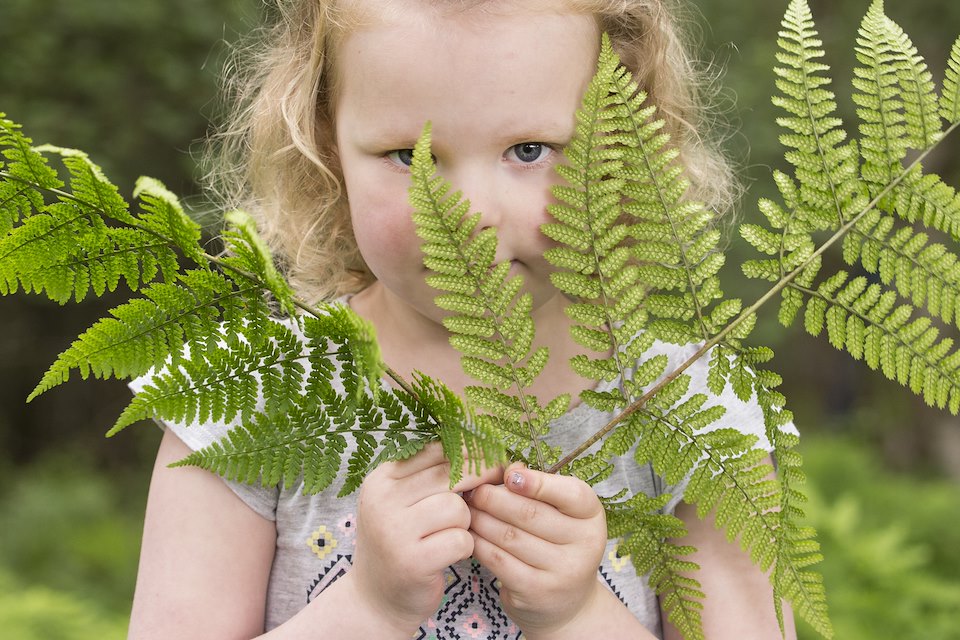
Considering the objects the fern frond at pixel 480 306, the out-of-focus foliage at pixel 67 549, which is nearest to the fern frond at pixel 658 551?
the fern frond at pixel 480 306

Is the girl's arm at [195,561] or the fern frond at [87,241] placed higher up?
the fern frond at [87,241]

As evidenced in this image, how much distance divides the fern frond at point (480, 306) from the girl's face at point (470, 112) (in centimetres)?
8

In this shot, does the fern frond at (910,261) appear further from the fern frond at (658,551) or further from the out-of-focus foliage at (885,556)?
the out-of-focus foliage at (885,556)

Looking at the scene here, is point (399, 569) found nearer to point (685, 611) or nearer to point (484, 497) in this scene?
point (484, 497)

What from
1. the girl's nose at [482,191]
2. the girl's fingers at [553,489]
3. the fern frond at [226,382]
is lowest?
the girl's fingers at [553,489]

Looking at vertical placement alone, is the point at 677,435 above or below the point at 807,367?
below

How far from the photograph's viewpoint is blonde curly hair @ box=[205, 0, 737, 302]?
1790mm

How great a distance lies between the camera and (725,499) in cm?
142

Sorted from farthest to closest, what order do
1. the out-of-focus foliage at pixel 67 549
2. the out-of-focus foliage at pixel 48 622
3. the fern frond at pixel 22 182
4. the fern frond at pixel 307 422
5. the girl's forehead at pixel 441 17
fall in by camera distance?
the out-of-focus foliage at pixel 67 549, the out-of-focus foliage at pixel 48 622, the girl's forehead at pixel 441 17, the fern frond at pixel 307 422, the fern frond at pixel 22 182

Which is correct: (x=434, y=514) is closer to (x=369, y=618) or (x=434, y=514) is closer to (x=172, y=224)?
(x=369, y=618)

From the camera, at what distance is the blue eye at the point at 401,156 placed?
60.2 inches

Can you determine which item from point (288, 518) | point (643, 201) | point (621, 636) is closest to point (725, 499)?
point (621, 636)

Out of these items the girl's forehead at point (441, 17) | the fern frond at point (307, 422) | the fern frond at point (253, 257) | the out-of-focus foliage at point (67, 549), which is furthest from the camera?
the out-of-focus foliage at point (67, 549)

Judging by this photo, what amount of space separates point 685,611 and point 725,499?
0.20m
